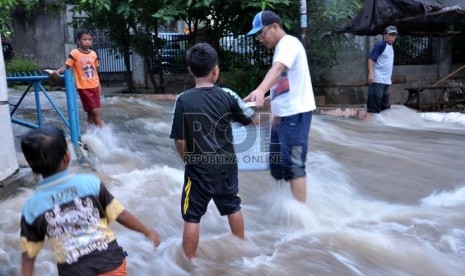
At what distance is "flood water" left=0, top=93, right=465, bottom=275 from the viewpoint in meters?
3.82

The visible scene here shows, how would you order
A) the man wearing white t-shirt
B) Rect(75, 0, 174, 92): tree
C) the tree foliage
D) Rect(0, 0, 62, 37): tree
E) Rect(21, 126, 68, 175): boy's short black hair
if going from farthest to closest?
1. Rect(75, 0, 174, 92): tree
2. Rect(0, 0, 62, 37): tree
3. the tree foliage
4. the man wearing white t-shirt
5. Rect(21, 126, 68, 175): boy's short black hair

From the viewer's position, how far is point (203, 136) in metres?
3.49

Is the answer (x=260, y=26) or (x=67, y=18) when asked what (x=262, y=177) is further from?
(x=67, y=18)

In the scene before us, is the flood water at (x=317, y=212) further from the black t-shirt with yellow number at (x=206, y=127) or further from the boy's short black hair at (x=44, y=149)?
the boy's short black hair at (x=44, y=149)

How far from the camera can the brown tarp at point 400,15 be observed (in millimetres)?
9773

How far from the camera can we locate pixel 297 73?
4391 millimetres

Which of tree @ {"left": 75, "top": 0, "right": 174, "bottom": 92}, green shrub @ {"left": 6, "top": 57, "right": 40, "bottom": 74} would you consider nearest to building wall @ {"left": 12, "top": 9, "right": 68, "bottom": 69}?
green shrub @ {"left": 6, "top": 57, "right": 40, "bottom": 74}

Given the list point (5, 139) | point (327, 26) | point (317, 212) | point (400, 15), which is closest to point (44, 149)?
point (317, 212)

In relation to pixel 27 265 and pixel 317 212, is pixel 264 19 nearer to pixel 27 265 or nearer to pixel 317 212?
pixel 317 212

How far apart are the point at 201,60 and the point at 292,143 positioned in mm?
1326

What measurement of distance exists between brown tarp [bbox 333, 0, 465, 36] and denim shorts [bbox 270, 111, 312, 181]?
20.5 feet

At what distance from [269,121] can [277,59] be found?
2.30ft

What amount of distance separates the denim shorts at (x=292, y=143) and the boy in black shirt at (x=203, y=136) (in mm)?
889

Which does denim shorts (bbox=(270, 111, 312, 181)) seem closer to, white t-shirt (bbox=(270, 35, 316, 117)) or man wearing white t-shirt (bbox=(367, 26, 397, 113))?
white t-shirt (bbox=(270, 35, 316, 117))
